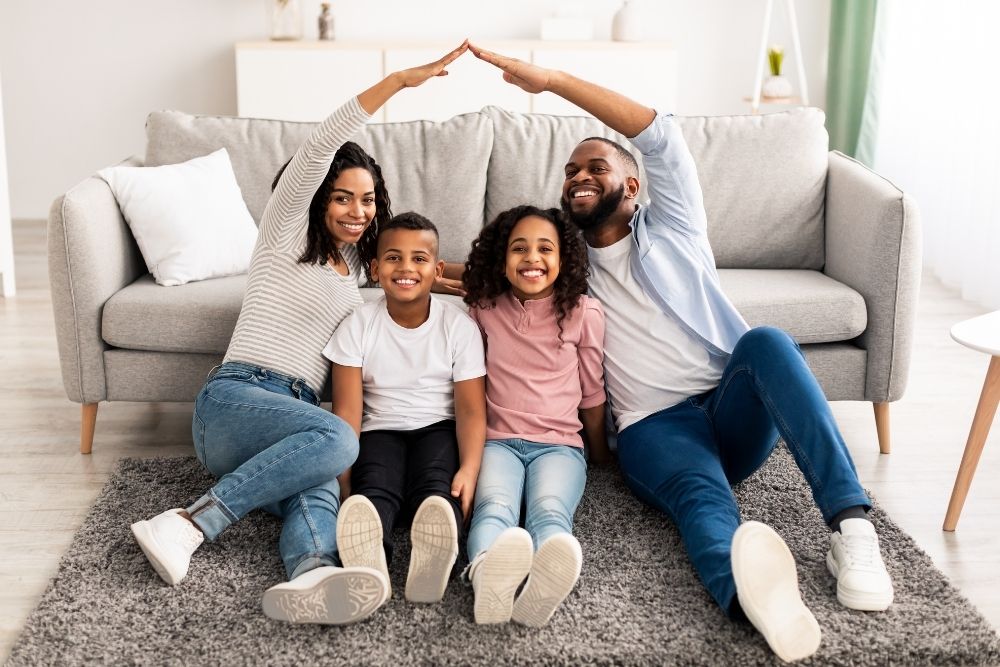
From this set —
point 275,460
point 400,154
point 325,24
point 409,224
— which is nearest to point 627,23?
point 325,24

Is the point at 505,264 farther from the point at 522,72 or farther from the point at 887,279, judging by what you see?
the point at 887,279

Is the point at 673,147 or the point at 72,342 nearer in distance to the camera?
the point at 673,147

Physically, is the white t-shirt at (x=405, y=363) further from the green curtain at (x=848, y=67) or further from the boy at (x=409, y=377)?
the green curtain at (x=848, y=67)

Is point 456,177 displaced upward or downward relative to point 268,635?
upward

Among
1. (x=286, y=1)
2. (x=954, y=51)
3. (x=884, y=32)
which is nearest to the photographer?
(x=954, y=51)

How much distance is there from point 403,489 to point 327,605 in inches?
16.3

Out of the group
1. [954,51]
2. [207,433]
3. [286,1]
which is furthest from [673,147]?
[286,1]

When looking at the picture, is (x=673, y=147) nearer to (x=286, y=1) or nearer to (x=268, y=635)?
(x=268, y=635)

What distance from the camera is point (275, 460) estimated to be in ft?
6.33

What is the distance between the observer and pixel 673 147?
7.01 ft

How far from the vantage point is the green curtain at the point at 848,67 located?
4.75m

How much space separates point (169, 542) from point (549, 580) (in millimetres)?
694

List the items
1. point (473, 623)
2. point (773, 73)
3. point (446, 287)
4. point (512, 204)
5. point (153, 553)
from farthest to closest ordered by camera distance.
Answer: point (773, 73)
point (512, 204)
point (446, 287)
point (153, 553)
point (473, 623)

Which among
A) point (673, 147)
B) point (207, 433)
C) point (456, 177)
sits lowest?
point (207, 433)
